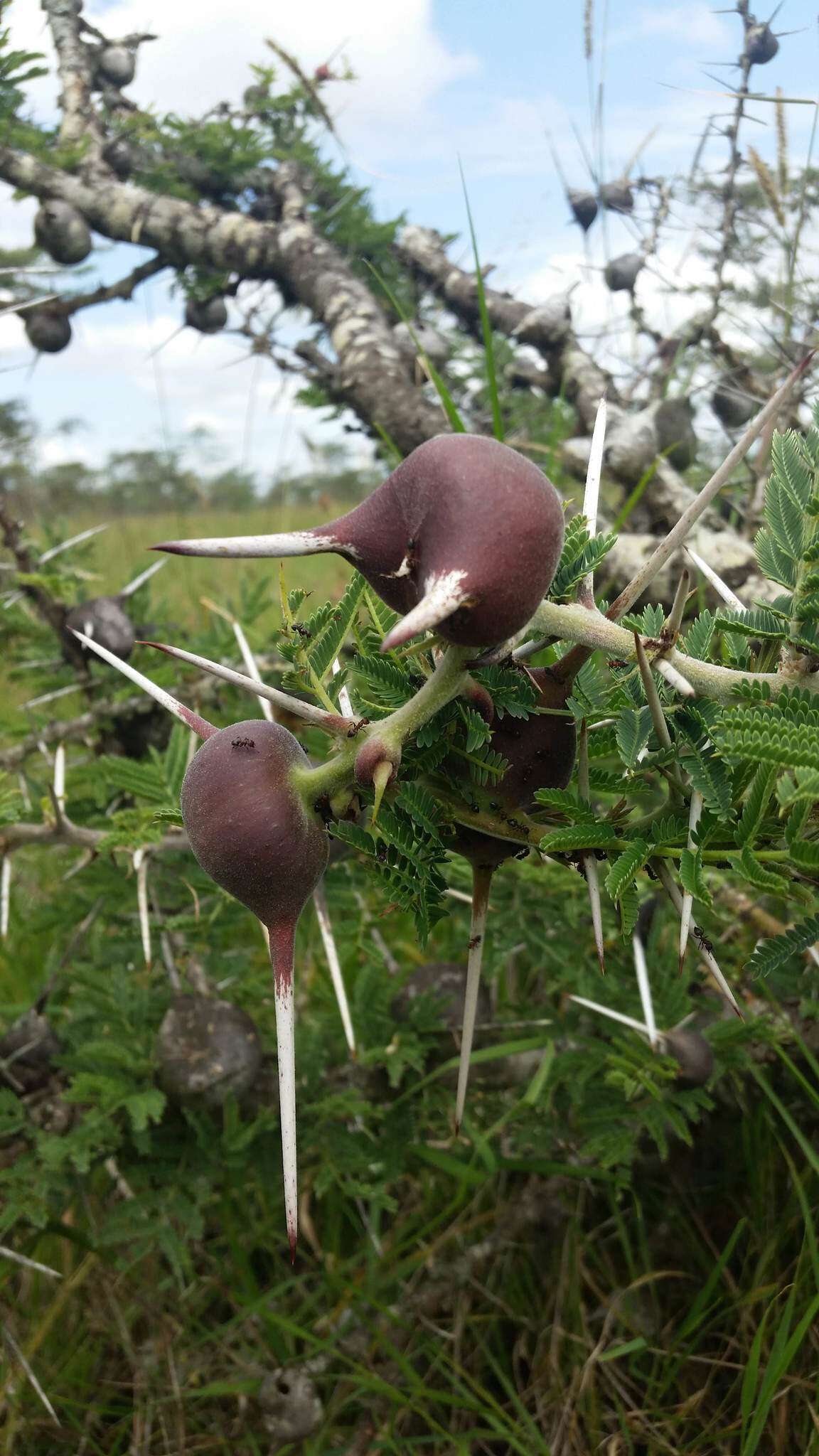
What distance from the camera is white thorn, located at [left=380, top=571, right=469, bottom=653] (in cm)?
50

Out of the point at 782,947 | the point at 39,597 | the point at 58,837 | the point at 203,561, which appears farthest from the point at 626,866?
the point at 203,561

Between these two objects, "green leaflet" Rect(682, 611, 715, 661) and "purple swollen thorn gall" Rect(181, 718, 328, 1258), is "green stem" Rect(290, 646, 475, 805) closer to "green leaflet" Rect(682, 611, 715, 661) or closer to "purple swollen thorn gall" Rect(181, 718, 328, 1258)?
"purple swollen thorn gall" Rect(181, 718, 328, 1258)

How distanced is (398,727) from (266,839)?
118 millimetres

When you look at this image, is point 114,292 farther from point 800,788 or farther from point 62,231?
point 800,788

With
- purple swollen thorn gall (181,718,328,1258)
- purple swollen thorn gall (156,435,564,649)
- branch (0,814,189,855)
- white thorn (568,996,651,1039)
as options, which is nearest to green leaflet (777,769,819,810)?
purple swollen thorn gall (156,435,564,649)

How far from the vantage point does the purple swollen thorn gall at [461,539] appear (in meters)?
0.57

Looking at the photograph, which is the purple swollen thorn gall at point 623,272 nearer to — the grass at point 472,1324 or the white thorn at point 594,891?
the grass at point 472,1324

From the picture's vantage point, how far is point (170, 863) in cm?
195

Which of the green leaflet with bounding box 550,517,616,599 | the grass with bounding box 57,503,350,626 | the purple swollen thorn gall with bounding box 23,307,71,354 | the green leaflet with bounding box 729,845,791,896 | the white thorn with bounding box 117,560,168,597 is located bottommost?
the grass with bounding box 57,503,350,626

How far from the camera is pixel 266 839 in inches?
27.6

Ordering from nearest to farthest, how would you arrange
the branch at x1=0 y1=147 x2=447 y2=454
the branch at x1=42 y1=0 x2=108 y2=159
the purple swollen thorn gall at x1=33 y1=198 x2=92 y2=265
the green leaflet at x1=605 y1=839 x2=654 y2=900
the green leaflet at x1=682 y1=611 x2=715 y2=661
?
the green leaflet at x1=605 y1=839 x2=654 y2=900, the green leaflet at x1=682 y1=611 x2=715 y2=661, the branch at x1=0 y1=147 x2=447 y2=454, the purple swollen thorn gall at x1=33 y1=198 x2=92 y2=265, the branch at x1=42 y1=0 x2=108 y2=159

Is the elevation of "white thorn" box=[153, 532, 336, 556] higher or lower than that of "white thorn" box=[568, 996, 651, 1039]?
higher

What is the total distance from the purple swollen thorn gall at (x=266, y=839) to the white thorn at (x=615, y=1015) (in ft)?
2.60

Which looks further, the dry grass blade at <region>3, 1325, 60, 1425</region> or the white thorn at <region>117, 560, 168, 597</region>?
the white thorn at <region>117, 560, 168, 597</region>
